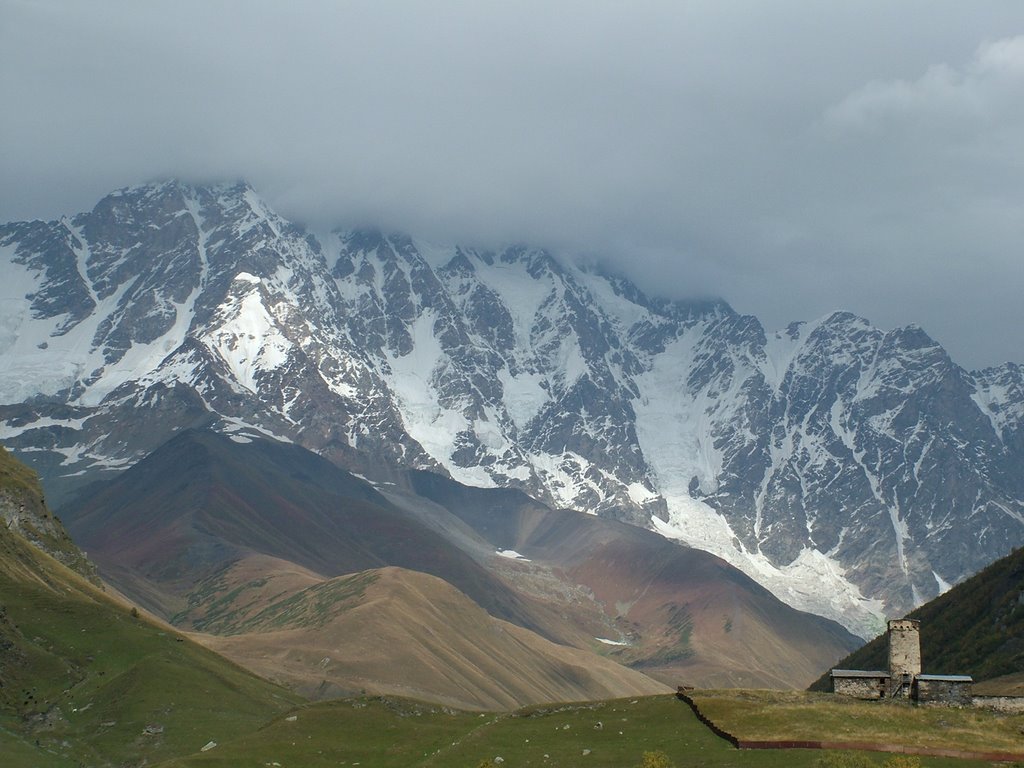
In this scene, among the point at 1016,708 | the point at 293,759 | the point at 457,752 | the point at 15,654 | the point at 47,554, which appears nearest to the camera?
the point at 1016,708

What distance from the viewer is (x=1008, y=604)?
120m

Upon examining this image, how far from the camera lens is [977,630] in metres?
120

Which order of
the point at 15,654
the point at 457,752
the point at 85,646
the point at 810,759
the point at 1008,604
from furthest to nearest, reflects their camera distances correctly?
1. the point at 85,646
2. the point at 15,654
3. the point at 1008,604
4. the point at 457,752
5. the point at 810,759

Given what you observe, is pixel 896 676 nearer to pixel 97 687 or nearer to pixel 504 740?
pixel 504 740

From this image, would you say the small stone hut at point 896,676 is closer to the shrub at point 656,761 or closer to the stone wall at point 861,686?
the stone wall at point 861,686

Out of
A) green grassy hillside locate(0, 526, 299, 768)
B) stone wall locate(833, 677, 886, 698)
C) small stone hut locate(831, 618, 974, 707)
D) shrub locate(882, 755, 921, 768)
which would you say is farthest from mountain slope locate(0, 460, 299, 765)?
shrub locate(882, 755, 921, 768)

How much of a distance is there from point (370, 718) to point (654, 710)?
2540 centimetres

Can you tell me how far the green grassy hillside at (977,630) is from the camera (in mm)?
110188

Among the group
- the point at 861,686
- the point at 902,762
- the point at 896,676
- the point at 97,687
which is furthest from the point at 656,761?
the point at 97,687

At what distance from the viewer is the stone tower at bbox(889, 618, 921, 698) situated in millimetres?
79963

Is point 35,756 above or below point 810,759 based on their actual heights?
below

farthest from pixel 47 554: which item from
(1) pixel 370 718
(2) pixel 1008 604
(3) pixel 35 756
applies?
(2) pixel 1008 604

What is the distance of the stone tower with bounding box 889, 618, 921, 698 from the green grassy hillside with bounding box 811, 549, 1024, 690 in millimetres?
23672

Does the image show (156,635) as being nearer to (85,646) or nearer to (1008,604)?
(85,646)
